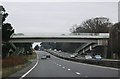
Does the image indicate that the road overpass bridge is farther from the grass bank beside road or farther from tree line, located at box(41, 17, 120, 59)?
the grass bank beside road

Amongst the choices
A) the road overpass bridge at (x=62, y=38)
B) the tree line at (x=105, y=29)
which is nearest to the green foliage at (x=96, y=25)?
the tree line at (x=105, y=29)

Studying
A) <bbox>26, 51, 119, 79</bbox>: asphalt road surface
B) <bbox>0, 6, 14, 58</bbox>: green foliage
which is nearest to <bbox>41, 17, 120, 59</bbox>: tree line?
<bbox>0, 6, 14, 58</bbox>: green foliage

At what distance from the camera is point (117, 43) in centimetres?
→ 10138

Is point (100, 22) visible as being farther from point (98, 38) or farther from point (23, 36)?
point (23, 36)

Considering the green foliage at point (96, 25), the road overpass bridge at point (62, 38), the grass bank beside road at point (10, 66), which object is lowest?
the grass bank beside road at point (10, 66)

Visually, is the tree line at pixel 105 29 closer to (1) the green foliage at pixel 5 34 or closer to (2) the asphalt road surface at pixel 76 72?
(1) the green foliage at pixel 5 34

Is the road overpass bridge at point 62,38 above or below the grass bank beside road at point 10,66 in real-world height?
above

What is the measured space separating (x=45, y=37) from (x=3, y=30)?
68.7 ft

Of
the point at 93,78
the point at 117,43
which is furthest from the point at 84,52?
the point at 93,78

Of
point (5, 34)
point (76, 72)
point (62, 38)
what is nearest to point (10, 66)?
point (76, 72)

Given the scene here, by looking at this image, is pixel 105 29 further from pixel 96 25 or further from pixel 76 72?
pixel 76 72

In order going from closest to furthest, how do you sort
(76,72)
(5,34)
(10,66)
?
(76,72), (10,66), (5,34)

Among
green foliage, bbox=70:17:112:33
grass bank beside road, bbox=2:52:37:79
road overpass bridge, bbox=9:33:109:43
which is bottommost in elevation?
grass bank beside road, bbox=2:52:37:79

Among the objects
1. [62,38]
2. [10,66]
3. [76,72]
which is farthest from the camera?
[62,38]
